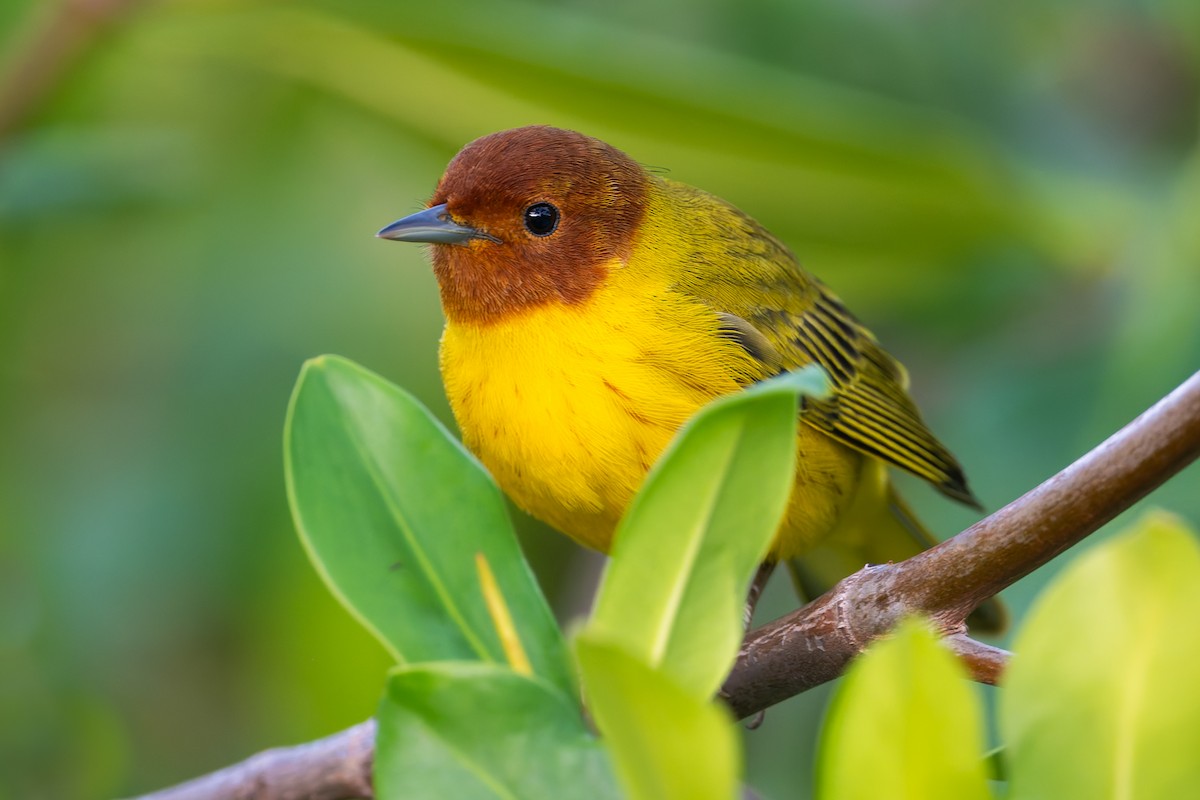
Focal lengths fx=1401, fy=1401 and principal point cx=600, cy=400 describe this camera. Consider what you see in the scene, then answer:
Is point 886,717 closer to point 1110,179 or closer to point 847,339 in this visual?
point 847,339

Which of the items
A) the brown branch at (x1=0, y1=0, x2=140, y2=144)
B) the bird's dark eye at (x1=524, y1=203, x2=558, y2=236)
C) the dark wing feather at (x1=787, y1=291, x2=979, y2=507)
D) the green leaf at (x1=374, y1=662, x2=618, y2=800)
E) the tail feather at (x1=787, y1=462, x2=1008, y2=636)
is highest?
the brown branch at (x1=0, y1=0, x2=140, y2=144)

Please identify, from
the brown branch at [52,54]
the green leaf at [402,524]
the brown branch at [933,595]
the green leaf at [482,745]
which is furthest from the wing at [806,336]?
the green leaf at [482,745]

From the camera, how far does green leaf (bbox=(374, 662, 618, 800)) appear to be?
3.75 ft

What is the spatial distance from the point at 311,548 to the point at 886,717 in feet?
1.98

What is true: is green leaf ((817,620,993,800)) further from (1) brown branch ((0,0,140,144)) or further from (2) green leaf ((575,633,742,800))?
(1) brown branch ((0,0,140,144))

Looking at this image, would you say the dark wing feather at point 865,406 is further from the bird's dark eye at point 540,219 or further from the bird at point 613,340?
the bird's dark eye at point 540,219

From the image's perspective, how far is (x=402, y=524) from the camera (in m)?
1.41

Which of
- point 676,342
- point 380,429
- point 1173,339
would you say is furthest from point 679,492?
point 1173,339

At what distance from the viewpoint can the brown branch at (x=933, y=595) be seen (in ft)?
4.13

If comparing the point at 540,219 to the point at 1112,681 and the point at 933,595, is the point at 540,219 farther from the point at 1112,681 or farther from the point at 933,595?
the point at 1112,681

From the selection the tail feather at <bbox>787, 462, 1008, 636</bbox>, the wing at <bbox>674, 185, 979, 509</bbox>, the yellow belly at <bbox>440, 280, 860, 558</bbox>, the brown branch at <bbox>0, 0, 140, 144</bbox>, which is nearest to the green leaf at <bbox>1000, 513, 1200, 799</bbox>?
the yellow belly at <bbox>440, 280, 860, 558</bbox>

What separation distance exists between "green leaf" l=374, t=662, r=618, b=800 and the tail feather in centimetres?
217

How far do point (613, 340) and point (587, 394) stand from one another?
15 cm

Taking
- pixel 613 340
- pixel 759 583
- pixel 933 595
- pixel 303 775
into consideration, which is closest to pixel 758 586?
pixel 759 583
